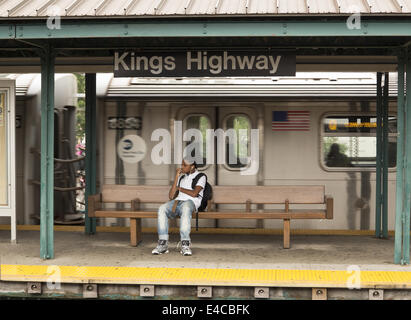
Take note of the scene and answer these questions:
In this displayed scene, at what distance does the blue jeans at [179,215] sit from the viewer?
7.07 meters

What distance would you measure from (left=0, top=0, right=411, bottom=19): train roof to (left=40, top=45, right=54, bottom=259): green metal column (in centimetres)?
67

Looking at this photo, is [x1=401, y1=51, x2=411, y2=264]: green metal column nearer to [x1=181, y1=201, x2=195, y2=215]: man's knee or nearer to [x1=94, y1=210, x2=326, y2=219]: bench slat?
[x1=94, y1=210, x2=326, y2=219]: bench slat

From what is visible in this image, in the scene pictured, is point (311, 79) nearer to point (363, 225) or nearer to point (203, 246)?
point (363, 225)

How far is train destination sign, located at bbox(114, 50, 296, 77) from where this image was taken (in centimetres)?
660

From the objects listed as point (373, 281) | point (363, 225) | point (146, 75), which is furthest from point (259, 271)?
point (363, 225)

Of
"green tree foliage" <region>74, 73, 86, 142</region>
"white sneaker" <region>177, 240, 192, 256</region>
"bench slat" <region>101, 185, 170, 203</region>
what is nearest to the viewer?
"white sneaker" <region>177, 240, 192, 256</region>

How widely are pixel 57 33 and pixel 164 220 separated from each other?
8.77ft

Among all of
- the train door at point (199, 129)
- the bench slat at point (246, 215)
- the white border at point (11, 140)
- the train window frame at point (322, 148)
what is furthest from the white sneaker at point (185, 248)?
the train window frame at point (322, 148)

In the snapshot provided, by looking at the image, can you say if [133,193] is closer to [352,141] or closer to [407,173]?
[352,141]

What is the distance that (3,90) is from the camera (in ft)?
24.5

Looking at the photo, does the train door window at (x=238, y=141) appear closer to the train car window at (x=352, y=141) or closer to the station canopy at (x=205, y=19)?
the train car window at (x=352, y=141)

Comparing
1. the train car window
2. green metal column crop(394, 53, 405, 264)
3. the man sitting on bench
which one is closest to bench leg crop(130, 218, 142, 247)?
the man sitting on bench

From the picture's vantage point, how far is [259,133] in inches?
346

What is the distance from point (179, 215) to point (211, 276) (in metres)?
1.69
